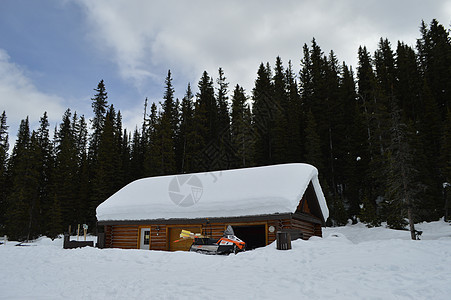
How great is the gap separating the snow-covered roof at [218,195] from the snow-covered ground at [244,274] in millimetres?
3765

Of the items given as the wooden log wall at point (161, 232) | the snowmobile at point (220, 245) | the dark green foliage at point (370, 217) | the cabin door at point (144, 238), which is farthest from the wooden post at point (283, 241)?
the dark green foliage at point (370, 217)

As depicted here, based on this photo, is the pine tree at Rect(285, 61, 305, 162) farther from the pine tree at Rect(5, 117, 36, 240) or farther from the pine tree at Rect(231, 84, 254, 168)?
the pine tree at Rect(5, 117, 36, 240)

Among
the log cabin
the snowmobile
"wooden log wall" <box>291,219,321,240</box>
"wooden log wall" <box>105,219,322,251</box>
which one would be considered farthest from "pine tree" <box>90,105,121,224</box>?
the snowmobile

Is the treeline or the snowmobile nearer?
the snowmobile

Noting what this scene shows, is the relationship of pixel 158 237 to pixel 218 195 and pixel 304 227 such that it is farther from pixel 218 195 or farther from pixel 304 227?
A: pixel 304 227

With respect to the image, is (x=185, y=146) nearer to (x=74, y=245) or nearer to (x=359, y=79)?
(x=74, y=245)

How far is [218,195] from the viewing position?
1739 centimetres

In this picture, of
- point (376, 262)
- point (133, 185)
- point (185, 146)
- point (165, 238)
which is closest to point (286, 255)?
point (376, 262)

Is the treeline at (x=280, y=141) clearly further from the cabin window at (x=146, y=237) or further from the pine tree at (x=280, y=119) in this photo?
the cabin window at (x=146, y=237)

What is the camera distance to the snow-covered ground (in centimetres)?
630

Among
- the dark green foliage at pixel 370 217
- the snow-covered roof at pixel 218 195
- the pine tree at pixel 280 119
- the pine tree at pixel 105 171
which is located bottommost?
the dark green foliage at pixel 370 217

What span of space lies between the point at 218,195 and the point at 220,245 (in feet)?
15.2

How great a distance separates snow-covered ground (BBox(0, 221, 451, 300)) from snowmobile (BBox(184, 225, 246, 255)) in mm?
1560

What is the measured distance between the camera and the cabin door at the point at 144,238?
18.3m
